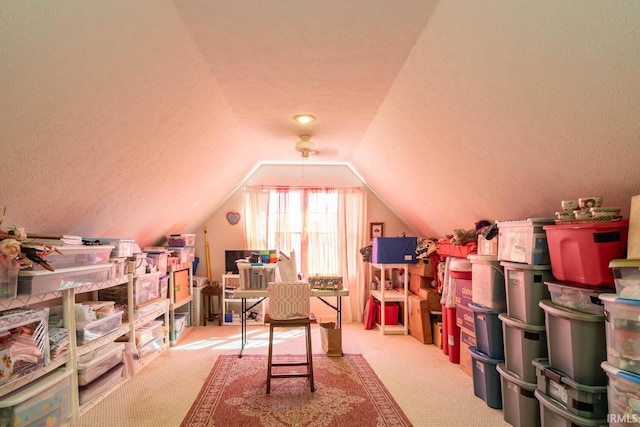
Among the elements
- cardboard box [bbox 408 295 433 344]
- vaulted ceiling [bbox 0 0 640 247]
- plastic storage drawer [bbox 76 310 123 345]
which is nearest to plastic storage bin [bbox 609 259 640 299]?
vaulted ceiling [bbox 0 0 640 247]

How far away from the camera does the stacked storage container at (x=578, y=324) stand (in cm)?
191

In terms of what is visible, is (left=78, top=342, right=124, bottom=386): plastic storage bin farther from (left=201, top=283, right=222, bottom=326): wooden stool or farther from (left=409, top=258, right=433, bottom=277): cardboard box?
(left=409, top=258, right=433, bottom=277): cardboard box

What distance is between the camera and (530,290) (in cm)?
244

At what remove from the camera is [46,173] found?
6.84 feet

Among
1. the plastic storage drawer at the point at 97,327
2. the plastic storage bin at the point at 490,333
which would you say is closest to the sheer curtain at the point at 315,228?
the plastic storage drawer at the point at 97,327

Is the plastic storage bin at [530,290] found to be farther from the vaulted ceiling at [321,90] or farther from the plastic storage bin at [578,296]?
the vaulted ceiling at [321,90]

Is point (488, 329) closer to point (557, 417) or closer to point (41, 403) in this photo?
point (557, 417)

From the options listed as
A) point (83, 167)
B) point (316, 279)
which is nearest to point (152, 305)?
point (316, 279)

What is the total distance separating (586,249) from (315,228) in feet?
13.1

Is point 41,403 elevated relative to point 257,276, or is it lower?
lower

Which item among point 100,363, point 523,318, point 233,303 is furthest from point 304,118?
point 233,303

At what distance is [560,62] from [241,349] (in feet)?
12.9

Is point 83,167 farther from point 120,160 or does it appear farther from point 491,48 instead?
point 491,48
